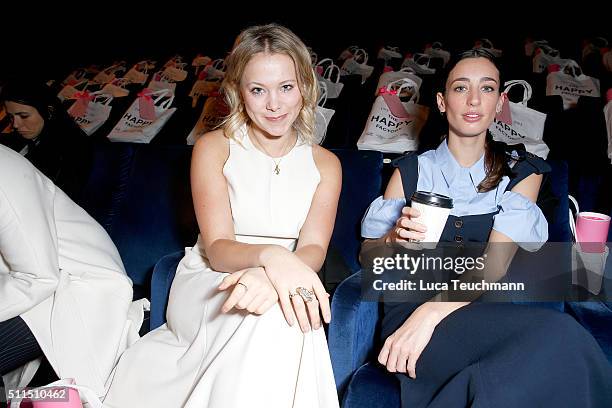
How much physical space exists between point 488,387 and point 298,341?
1.31 ft

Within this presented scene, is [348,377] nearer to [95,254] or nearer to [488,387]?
[488,387]

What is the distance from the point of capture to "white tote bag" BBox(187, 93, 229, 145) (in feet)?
8.51

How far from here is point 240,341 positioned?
1.26 m

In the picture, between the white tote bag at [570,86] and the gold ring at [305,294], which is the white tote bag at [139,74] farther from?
the gold ring at [305,294]

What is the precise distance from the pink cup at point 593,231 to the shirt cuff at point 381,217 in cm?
54

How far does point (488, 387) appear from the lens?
1174 mm

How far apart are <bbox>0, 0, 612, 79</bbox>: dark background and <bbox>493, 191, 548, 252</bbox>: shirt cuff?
4060 mm

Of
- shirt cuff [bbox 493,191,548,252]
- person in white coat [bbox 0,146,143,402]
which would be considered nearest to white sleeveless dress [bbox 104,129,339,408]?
person in white coat [bbox 0,146,143,402]

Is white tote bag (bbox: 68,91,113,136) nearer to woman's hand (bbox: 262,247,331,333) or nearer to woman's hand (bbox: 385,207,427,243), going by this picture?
woman's hand (bbox: 262,247,331,333)

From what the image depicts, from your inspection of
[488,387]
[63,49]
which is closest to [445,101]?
[488,387]

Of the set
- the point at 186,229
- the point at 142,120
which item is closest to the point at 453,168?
the point at 186,229

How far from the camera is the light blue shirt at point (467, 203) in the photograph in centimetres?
152

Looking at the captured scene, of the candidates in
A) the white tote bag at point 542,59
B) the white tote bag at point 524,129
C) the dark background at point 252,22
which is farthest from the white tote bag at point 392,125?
the dark background at point 252,22

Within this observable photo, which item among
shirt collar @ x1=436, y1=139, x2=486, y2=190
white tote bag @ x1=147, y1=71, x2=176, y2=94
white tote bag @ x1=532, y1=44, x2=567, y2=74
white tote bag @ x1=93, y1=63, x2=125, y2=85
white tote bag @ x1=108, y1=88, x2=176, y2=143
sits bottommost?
white tote bag @ x1=93, y1=63, x2=125, y2=85
